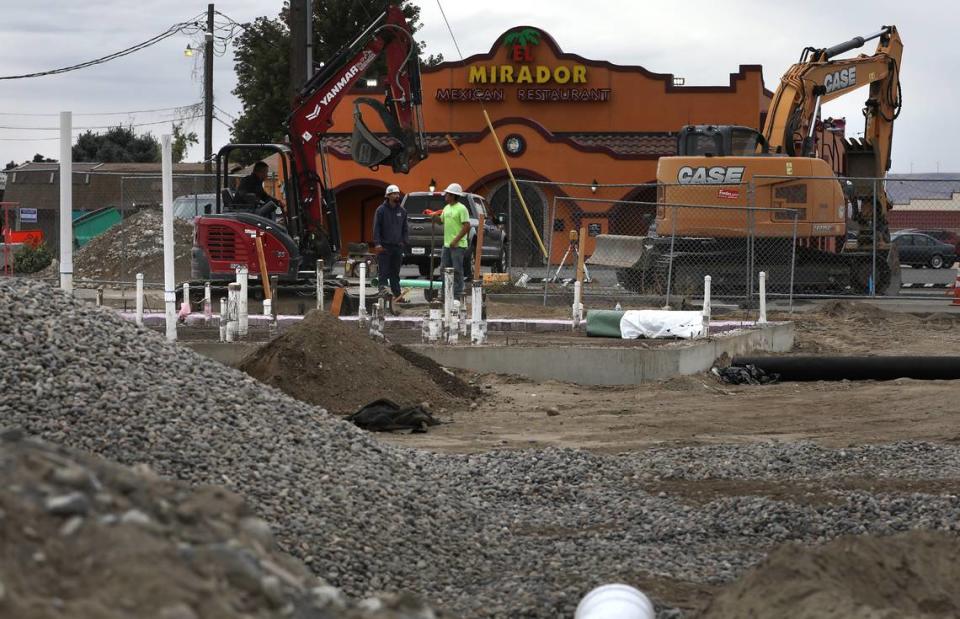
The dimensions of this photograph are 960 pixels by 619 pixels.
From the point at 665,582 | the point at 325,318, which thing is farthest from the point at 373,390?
the point at 665,582

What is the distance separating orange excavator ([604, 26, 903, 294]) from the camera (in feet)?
81.0

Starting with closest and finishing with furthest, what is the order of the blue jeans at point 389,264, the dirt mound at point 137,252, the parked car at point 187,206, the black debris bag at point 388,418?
1. the black debris bag at point 388,418
2. the blue jeans at point 389,264
3. the dirt mound at point 137,252
4. the parked car at point 187,206

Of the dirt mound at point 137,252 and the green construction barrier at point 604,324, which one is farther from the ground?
the dirt mound at point 137,252

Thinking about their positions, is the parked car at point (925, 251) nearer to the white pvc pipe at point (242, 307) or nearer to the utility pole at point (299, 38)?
the utility pole at point (299, 38)

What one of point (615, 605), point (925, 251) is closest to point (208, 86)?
point (925, 251)

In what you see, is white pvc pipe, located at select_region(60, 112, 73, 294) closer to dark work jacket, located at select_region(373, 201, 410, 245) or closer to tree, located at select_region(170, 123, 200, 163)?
dark work jacket, located at select_region(373, 201, 410, 245)

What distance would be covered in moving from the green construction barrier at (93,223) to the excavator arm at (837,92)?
66.0ft

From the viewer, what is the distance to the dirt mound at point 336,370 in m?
12.7

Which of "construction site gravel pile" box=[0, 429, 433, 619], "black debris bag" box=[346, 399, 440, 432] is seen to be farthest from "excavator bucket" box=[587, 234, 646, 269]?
"construction site gravel pile" box=[0, 429, 433, 619]

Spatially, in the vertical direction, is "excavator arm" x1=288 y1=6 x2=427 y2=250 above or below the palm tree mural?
below

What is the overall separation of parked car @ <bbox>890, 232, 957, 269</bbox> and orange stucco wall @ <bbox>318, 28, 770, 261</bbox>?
27.7ft

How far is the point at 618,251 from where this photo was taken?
84.8 feet

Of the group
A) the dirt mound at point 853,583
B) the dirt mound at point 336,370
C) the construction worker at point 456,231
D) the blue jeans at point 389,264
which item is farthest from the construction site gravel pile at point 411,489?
the blue jeans at point 389,264

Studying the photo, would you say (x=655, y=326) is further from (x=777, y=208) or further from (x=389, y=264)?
(x=777, y=208)
